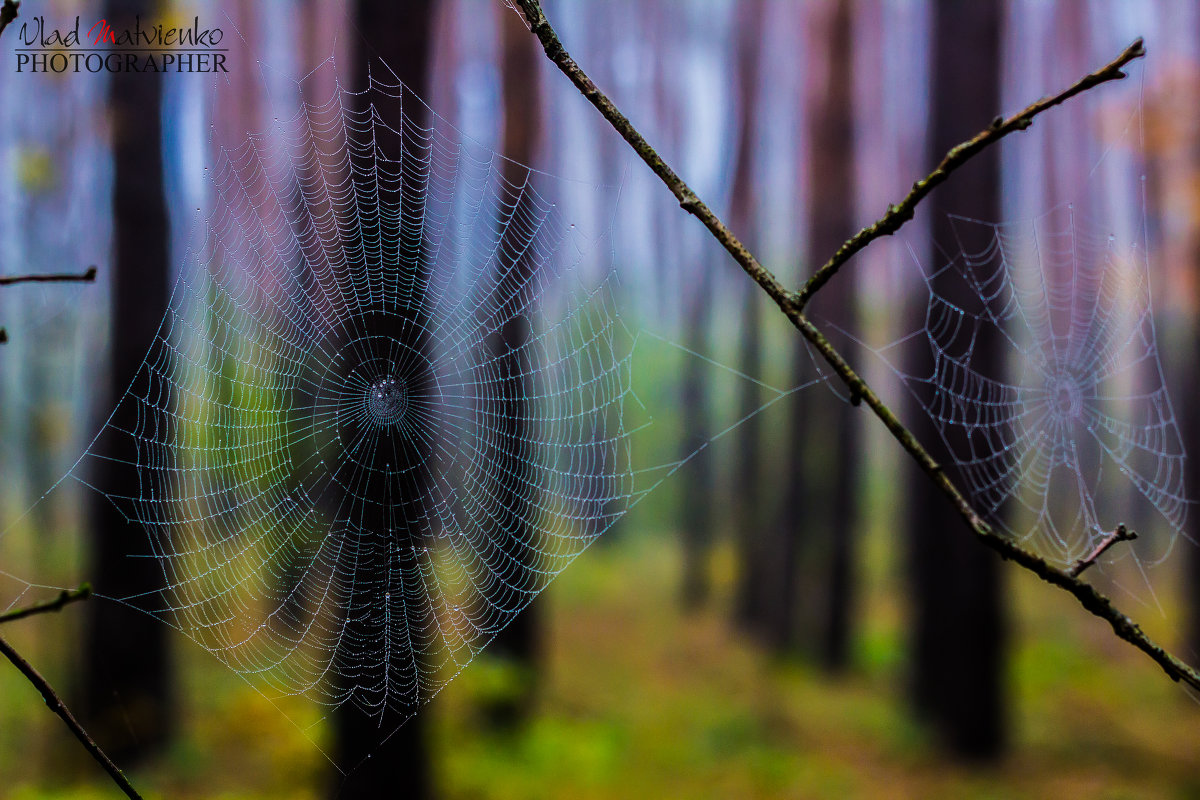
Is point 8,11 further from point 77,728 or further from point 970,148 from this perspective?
point 970,148

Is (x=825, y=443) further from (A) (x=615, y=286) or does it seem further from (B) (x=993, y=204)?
(A) (x=615, y=286)

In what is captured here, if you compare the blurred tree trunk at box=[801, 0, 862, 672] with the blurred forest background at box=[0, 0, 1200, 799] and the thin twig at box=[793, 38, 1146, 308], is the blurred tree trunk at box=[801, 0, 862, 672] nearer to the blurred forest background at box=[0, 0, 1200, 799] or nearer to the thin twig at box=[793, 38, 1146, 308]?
the blurred forest background at box=[0, 0, 1200, 799]

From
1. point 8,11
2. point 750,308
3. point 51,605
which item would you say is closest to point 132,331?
point 8,11

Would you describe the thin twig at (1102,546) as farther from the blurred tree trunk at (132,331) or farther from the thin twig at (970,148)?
→ the blurred tree trunk at (132,331)

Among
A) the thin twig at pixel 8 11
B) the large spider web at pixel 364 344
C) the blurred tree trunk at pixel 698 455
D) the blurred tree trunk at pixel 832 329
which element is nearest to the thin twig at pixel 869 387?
the thin twig at pixel 8 11

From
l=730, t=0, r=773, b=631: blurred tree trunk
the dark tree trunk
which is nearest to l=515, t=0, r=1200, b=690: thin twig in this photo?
the dark tree trunk

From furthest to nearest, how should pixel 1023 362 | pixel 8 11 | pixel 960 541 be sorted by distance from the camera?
pixel 960 541
pixel 1023 362
pixel 8 11
